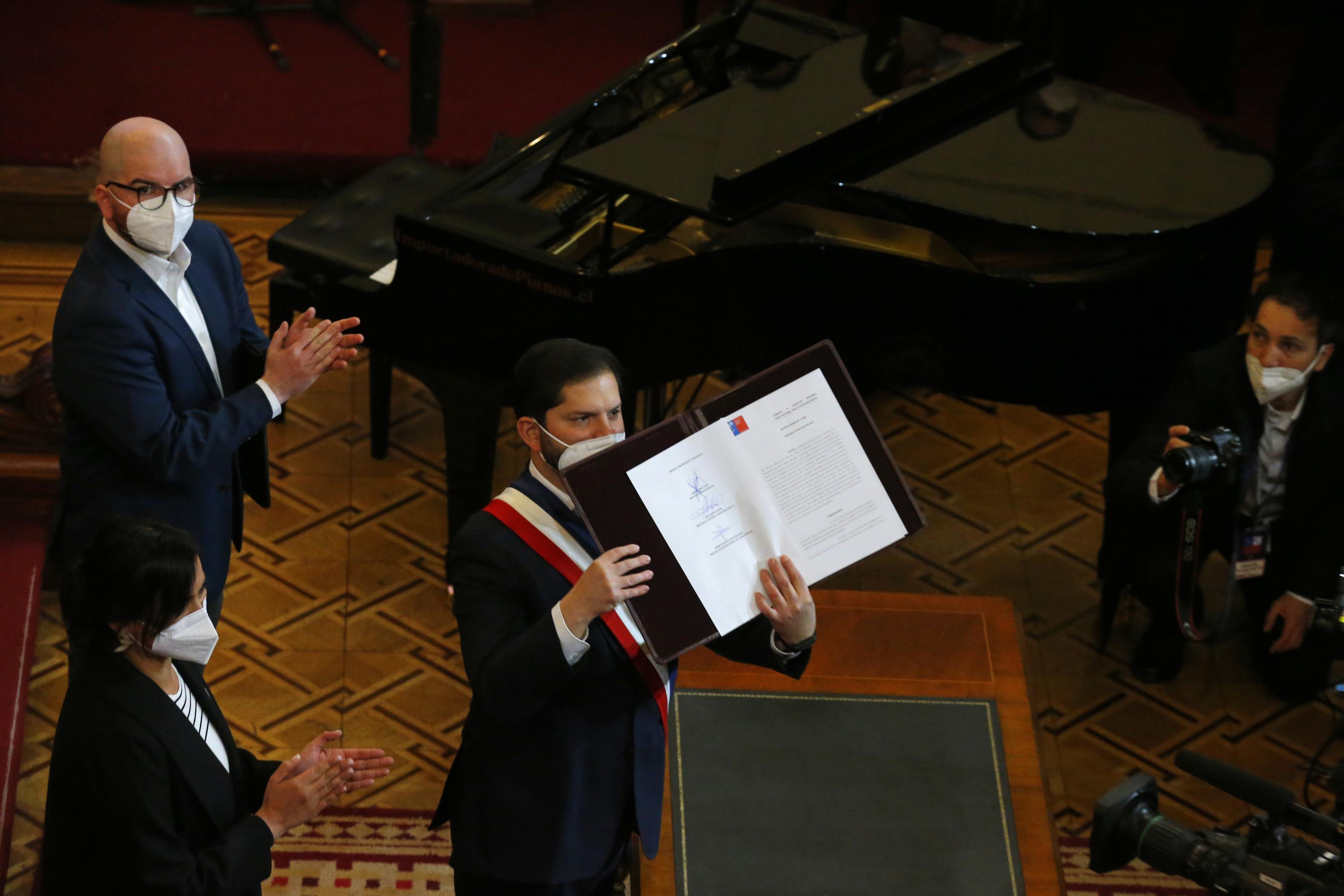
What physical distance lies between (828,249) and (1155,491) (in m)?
0.98

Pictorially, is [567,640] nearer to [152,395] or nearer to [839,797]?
[839,797]

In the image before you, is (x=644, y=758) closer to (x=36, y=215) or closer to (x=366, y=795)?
(x=366, y=795)

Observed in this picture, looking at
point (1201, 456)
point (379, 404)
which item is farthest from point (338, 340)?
point (1201, 456)

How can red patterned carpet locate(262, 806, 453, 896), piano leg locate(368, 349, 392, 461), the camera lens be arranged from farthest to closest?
1. piano leg locate(368, 349, 392, 461)
2. the camera lens
3. red patterned carpet locate(262, 806, 453, 896)

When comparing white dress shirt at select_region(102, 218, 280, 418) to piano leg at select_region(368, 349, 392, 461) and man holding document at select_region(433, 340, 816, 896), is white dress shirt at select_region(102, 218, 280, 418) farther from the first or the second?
piano leg at select_region(368, 349, 392, 461)

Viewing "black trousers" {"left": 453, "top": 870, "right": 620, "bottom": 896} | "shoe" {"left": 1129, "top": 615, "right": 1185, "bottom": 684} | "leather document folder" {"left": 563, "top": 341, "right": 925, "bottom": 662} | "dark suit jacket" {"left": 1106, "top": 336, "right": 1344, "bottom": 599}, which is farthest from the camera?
"shoe" {"left": 1129, "top": 615, "right": 1185, "bottom": 684}

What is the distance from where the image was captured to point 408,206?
4.67 metres

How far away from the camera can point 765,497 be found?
230cm

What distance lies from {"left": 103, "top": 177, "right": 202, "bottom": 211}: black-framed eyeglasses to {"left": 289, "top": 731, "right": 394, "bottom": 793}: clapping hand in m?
1.05

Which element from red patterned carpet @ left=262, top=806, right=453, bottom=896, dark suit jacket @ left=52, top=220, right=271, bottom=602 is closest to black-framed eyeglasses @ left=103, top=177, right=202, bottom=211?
dark suit jacket @ left=52, top=220, right=271, bottom=602

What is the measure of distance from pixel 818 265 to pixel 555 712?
1.81 m

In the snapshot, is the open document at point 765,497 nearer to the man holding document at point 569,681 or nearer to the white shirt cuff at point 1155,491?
the man holding document at point 569,681

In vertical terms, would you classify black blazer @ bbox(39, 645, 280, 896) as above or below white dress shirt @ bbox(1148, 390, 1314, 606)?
below

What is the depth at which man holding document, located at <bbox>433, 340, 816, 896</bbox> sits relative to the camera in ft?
7.65
